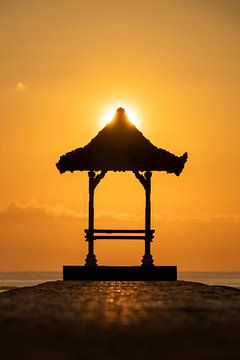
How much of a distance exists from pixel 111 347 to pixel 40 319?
3.20 meters

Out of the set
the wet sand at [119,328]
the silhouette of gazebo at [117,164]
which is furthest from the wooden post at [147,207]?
the wet sand at [119,328]

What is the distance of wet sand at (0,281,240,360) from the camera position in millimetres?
8188

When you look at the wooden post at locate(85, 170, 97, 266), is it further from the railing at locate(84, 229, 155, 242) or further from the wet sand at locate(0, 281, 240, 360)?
the wet sand at locate(0, 281, 240, 360)

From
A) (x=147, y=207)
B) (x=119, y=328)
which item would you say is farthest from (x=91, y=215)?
(x=119, y=328)

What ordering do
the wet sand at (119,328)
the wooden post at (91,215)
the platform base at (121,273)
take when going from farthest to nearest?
1. the wooden post at (91,215)
2. the platform base at (121,273)
3. the wet sand at (119,328)

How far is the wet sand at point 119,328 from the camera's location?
8.19 metres

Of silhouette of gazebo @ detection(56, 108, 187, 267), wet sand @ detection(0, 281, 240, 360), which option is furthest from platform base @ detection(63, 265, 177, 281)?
wet sand @ detection(0, 281, 240, 360)

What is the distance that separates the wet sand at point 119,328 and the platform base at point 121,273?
10627mm

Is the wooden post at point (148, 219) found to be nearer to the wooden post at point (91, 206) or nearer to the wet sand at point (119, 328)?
the wooden post at point (91, 206)

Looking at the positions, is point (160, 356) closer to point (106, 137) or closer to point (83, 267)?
point (83, 267)

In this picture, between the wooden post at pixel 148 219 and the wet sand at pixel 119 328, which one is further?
the wooden post at pixel 148 219

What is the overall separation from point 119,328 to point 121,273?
17.1 metres

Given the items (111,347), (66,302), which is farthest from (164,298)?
(111,347)

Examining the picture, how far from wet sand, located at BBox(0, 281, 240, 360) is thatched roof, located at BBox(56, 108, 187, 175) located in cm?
1213
